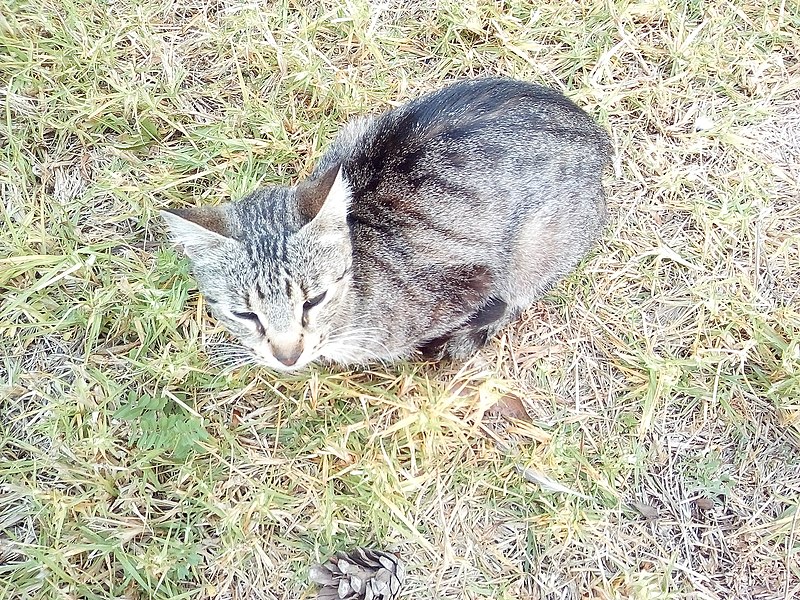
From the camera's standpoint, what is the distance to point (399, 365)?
2805 mm

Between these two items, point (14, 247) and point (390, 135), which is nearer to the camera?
point (390, 135)

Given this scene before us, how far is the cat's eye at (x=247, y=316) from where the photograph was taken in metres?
2.25

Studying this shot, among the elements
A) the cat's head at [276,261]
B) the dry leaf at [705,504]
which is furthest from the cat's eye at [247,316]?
the dry leaf at [705,504]

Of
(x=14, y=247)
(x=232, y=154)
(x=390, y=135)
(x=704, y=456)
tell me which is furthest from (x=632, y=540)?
(x=14, y=247)

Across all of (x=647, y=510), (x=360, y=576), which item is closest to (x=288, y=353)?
(x=360, y=576)

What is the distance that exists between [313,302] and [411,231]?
19.2 inches

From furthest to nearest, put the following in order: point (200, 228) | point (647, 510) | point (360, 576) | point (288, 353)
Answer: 1. point (647, 510)
2. point (360, 576)
3. point (288, 353)
4. point (200, 228)

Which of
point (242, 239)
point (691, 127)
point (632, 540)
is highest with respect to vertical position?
point (691, 127)

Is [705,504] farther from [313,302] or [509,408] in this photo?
[313,302]

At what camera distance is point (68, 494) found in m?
2.54

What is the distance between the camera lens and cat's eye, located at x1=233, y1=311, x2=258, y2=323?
7.37 ft

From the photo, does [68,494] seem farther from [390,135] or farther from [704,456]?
[704,456]

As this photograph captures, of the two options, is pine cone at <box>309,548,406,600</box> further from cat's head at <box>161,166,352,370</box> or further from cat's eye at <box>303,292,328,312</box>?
cat's eye at <box>303,292,328,312</box>

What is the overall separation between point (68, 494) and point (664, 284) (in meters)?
2.81
